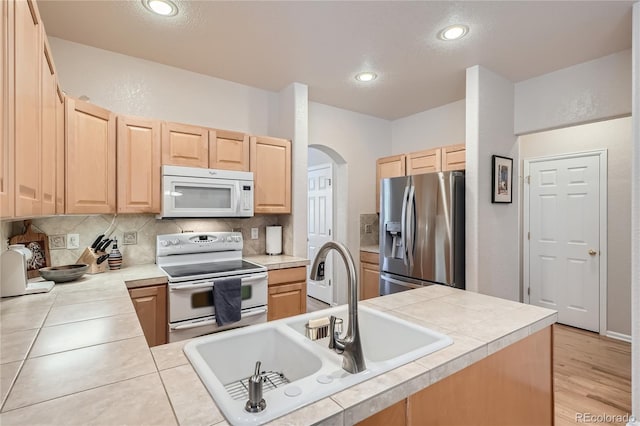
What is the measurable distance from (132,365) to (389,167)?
3580 millimetres

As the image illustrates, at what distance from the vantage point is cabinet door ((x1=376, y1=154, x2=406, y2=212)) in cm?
386

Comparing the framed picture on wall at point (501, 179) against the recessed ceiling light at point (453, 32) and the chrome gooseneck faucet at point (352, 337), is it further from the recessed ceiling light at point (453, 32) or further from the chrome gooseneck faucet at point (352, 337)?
the chrome gooseneck faucet at point (352, 337)

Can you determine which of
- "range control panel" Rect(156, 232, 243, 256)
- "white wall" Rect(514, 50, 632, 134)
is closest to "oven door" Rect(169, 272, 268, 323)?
"range control panel" Rect(156, 232, 243, 256)

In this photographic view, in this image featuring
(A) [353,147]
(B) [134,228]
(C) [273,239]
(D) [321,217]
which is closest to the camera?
(B) [134,228]

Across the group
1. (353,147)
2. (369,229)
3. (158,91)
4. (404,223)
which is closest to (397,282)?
(404,223)

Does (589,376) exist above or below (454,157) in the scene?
below

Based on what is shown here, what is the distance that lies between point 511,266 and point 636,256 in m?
1.25

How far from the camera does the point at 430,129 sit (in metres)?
4.02

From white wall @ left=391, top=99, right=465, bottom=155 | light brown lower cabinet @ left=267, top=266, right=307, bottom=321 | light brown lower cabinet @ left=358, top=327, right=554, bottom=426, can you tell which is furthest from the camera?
white wall @ left=391, top=99, right=465, bottom=155

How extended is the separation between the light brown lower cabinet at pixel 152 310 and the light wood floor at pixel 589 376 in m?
2.65

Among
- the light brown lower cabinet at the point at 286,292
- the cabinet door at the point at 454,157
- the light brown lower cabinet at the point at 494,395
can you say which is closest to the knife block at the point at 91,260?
the light brown lower cabinet at the point at 286,292

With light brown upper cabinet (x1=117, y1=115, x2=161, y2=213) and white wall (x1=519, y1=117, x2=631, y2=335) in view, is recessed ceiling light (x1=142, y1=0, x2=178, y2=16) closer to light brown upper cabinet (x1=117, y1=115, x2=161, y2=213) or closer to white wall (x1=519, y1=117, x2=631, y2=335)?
light brown upper cabinet (x1=117, y1=115, x2=161, y2=213)

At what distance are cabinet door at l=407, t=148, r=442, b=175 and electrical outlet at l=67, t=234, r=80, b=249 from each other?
10.6 ft

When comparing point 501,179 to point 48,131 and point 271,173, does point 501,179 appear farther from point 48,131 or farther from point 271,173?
point 48,131
